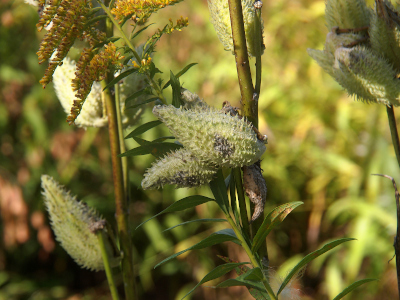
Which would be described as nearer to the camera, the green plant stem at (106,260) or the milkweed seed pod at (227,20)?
the milkweed seed pod at (227,20)

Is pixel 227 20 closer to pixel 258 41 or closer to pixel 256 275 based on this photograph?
pixel 258 41

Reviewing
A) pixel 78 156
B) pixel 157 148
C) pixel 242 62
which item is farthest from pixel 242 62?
pixel 78 156

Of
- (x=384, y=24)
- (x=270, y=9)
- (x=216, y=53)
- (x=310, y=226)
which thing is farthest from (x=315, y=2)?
(x=384, y=24)

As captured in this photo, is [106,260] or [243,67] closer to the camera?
[243,67]

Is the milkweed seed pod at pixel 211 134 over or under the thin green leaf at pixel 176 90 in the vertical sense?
under

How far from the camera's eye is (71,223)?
0.57 m

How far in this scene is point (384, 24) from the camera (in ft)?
1.51

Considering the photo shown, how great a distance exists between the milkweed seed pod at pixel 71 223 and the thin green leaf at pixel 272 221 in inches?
10.1

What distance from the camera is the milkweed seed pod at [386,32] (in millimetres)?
463

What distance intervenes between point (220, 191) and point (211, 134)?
0.07 m

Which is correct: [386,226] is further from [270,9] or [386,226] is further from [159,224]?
[270,9]

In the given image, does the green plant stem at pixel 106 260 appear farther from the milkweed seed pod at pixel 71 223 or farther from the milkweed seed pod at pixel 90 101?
the milkweed seed pod at pixel 90 101

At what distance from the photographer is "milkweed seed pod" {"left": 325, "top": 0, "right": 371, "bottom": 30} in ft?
1.63

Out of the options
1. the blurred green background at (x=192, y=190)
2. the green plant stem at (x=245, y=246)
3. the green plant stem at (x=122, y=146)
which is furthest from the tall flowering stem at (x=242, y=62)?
the blurred green background at (x=192, y=190)
